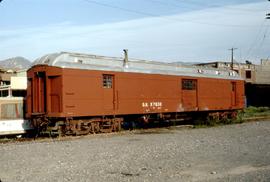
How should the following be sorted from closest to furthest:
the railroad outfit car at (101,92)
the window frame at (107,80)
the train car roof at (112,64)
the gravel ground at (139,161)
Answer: the gravel ground at (139,161) → the railroad outfit car at (101,92) → the train car roof at (112,64) → the window frame at (107,80)

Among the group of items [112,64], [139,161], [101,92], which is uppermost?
[112,64]

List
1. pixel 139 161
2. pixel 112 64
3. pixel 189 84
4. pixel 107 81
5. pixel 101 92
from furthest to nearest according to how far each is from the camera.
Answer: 1. pixel 189 84
2. pixel 112 64
3. pixel 107 81
4. pixel 101 92
5. pixel 139 161

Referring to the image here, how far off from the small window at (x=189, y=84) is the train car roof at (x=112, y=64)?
421 mm

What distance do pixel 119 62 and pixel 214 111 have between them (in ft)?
33.8

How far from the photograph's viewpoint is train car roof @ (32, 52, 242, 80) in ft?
69.0

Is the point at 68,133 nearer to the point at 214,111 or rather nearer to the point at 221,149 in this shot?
the point at 221,149

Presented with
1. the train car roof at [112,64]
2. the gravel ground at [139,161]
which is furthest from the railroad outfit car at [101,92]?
the gravel ground at [139,161]

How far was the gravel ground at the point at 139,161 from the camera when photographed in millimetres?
10352

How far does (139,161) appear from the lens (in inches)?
494

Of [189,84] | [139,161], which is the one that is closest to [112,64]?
[189,84]

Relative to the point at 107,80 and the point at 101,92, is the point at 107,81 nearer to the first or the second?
the point at 107,80

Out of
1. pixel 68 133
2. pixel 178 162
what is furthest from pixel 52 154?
pixel 68 133

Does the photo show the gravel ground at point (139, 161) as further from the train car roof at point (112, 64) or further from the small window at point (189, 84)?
the small window at point (189, 84)

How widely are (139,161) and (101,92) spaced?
9.99 meters
